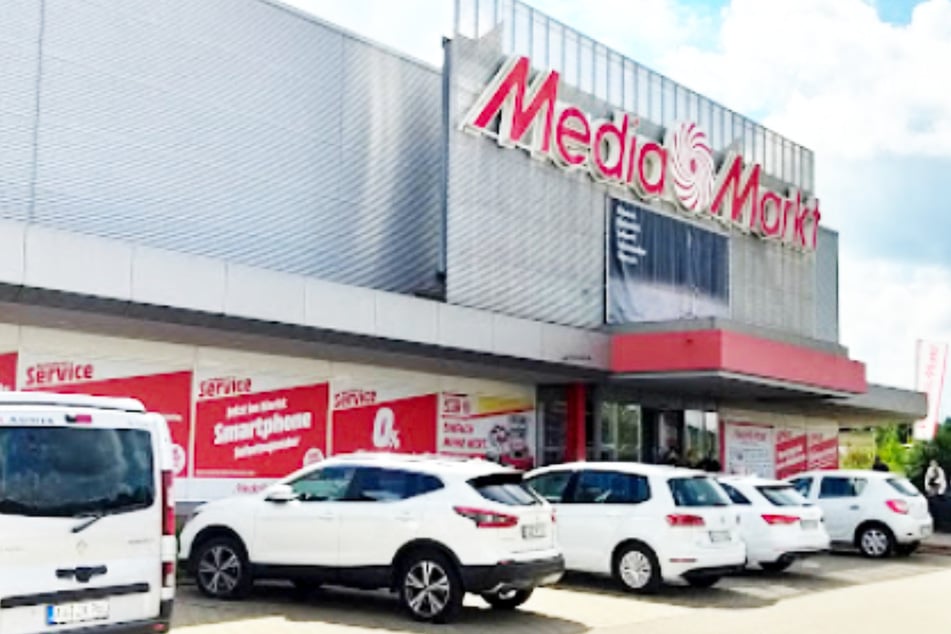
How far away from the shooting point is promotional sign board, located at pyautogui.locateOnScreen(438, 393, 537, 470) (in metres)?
23.1

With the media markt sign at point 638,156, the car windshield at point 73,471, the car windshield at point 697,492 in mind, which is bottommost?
the car windshield at point 697,492

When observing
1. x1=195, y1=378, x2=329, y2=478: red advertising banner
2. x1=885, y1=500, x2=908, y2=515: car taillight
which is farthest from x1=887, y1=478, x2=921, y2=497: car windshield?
x1=195, y1=378, x2=329, y2=478: red advertising banner

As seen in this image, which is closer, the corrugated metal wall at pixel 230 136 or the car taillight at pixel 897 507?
the corrugated metal wall at pixel 230 136

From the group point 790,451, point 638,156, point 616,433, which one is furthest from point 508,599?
point 790,451

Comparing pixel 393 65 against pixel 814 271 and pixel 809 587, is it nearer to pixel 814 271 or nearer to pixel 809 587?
pixel 809 587

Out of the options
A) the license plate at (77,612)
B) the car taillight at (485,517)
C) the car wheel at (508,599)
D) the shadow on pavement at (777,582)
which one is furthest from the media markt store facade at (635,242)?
the license plate at (77,612)

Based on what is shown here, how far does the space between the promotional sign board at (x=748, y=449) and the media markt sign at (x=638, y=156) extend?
A: 5175 mm

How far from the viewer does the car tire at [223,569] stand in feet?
42.4

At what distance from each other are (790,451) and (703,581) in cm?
2090

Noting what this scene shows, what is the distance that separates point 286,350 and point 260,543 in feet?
22.7

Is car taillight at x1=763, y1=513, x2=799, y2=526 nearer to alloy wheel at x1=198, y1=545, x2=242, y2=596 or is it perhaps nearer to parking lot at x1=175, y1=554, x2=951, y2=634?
parking lot at x1=175, y1=554, x2=951, y2=634

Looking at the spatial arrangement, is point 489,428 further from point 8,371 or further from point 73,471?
point 73,471

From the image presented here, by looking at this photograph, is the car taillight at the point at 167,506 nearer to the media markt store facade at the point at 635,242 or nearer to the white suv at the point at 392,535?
the white suv at the point at 392,535

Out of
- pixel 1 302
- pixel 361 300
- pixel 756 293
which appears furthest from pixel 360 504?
pixel 756 293
